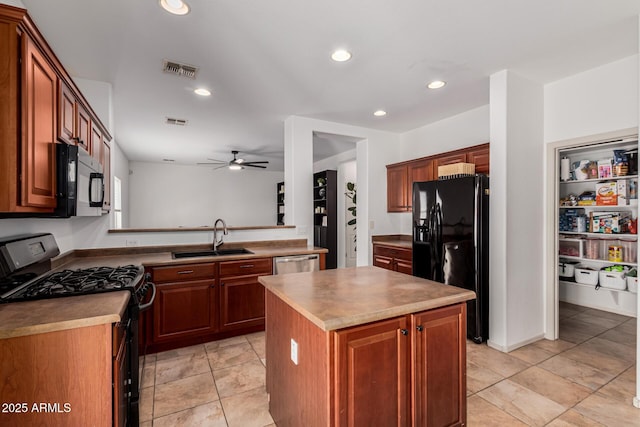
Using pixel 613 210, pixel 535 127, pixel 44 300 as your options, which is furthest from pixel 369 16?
pixel 613 210

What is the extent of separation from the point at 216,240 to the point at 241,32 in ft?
7.16

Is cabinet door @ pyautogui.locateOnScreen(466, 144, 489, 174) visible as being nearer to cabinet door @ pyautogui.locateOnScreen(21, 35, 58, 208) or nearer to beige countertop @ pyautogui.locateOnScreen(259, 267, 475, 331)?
beige countertop @ pyautogui.locateOnScreen(259, 267, 475, 331)

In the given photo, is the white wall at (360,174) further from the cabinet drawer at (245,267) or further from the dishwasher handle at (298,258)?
the cabinet drawer at (245,267)

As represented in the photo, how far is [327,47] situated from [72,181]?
194 cm

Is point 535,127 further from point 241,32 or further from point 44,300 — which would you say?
point 44,300

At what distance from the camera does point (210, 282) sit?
2.97 metres

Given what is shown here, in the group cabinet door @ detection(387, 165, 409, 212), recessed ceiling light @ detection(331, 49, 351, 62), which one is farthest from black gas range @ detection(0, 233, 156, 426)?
cabinet door @ detection(387, 165, 409, 212)

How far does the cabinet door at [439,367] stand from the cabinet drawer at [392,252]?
231cm

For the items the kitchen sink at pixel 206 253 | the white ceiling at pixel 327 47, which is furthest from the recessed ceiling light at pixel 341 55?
the kitchen sink at pixel 206 253

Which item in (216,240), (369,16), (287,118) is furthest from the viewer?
(287,118)

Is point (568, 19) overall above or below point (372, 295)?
above

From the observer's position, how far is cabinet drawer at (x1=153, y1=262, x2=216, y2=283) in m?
2.76

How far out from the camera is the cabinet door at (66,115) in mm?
1715

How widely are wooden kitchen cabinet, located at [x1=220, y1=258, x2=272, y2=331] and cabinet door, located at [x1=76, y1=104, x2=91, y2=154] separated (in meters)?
1.48
